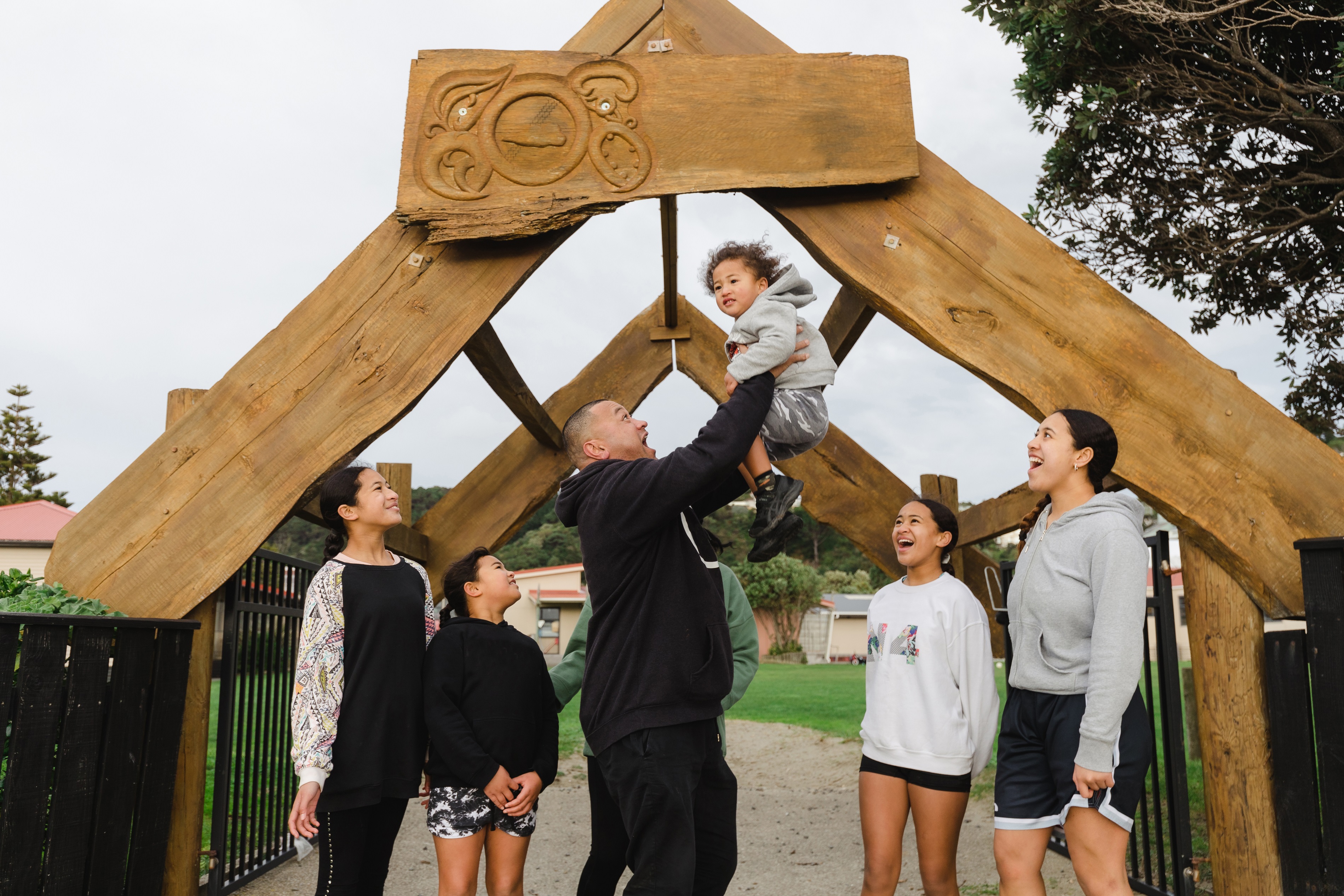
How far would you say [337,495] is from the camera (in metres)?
2.86

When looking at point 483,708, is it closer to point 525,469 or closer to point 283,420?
point 283,420

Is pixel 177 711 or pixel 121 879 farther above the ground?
pixel 177 711

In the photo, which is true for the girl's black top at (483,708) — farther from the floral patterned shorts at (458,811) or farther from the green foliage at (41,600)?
the green foliage at (41,600)

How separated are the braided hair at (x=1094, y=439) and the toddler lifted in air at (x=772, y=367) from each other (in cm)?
64

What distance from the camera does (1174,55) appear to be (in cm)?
470

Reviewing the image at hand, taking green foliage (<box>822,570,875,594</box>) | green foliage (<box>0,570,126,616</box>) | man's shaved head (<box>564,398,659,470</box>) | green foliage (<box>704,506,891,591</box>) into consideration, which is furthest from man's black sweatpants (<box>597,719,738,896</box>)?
green foliage (<box>704,506,891,591</box>)

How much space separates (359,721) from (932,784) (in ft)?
5.49

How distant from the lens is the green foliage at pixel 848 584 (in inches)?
1668

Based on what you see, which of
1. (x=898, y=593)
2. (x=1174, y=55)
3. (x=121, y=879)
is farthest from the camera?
(x=1174, y=55)

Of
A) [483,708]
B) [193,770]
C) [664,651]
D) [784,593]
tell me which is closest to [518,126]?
[664,651]

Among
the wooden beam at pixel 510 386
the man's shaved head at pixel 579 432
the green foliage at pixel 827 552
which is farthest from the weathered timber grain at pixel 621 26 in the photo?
the green foliage at pixel 827 552

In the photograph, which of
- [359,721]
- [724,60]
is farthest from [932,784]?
[724,60]

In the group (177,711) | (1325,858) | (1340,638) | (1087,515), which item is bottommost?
(1325,858)

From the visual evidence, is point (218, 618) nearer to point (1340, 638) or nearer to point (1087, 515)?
point (1087, 515)
